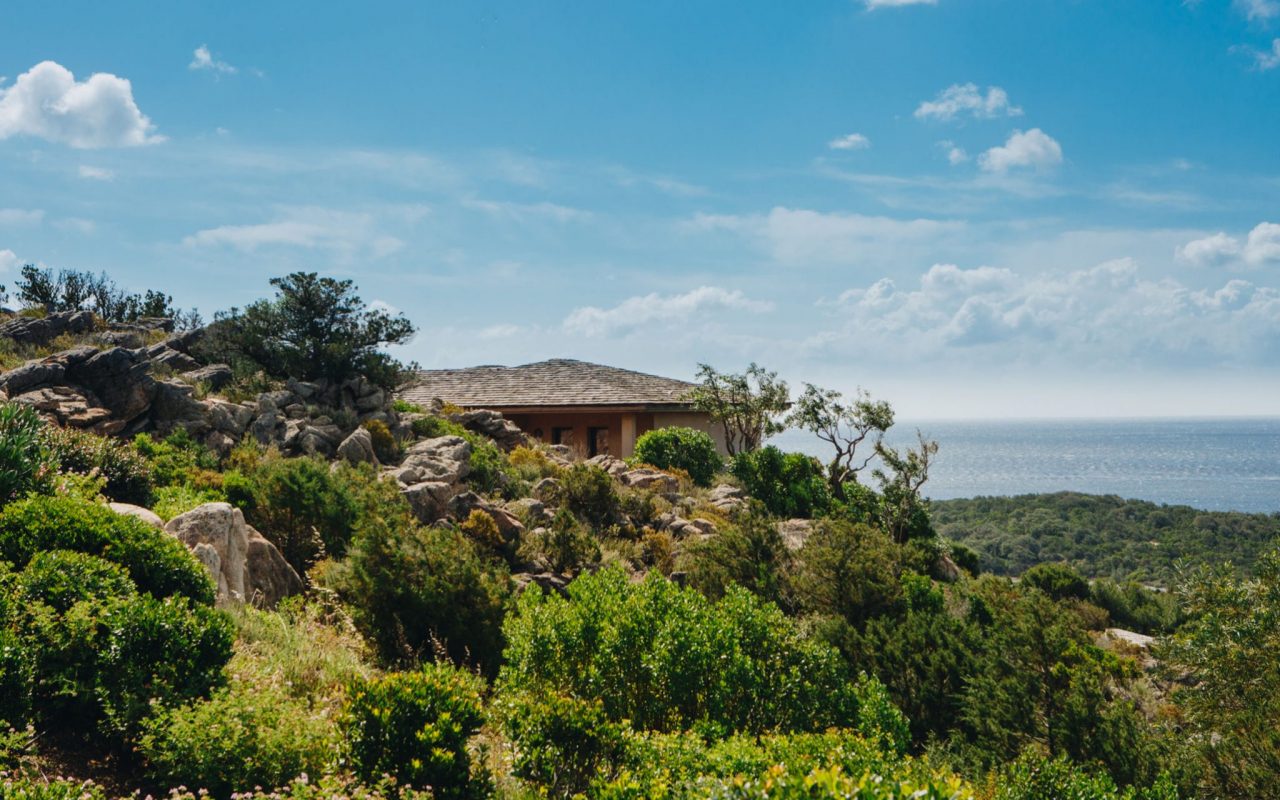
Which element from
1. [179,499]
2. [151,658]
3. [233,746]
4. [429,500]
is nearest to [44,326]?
[179,499]

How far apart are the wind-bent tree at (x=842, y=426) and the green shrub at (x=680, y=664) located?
19630 mm

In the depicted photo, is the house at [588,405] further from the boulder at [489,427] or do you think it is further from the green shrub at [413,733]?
the green shrub at [413,733]

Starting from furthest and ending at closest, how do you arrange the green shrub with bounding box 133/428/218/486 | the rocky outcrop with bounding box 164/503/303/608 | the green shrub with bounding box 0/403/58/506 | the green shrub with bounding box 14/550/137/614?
1. the green shrub with bounding box 133/428/218/486
2. the rocky outcrop with bounding box 164/503/303/608
3. the green shrub with bounding box 0/403/58/506
4. the green shrub with bounding box 14/550/137/614

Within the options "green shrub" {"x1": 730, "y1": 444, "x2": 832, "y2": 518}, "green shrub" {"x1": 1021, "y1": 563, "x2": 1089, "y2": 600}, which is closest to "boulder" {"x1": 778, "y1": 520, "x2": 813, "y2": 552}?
"green shrub" {"x1": 730, "y1": 444, "x2": 832, "y2": 518}

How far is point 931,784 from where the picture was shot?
4.06m

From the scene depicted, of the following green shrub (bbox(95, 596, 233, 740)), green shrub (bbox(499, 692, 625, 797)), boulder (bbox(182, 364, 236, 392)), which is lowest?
green shrub (bbox(499, 692, 625, 797))

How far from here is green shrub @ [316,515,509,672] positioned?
9711 mm

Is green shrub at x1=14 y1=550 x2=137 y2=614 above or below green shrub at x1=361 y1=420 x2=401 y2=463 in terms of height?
below

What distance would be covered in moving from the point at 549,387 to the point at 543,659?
86.7 ft

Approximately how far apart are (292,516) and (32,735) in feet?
26.3

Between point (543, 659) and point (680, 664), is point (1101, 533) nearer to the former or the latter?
point (680, 664)

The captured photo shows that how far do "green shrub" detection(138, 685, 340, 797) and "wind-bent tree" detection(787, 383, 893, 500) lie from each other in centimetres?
2282

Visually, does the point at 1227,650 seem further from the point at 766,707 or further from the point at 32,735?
the point at 32,735

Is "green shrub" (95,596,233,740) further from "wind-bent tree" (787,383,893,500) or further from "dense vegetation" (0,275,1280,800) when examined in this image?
"wind-bent tree" (787,383,893,500)
